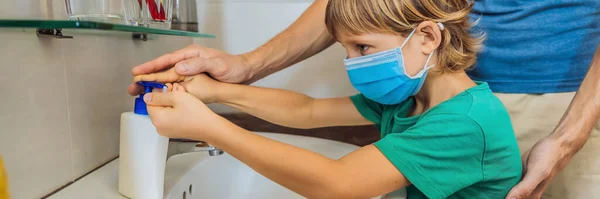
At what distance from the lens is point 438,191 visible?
2.12 feet

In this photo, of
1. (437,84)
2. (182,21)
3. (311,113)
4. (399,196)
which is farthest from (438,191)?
(182,21)

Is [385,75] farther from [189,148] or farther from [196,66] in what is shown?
[189,148]

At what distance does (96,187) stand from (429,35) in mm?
558

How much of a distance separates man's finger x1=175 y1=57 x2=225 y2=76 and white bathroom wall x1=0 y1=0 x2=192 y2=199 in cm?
16

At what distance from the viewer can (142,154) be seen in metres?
0.64

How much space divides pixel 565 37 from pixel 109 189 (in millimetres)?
799

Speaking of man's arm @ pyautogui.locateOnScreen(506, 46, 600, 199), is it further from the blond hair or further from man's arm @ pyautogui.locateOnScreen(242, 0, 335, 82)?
man's arm @ pyautogui.locateOnScreen(242, 0, 335, 82)

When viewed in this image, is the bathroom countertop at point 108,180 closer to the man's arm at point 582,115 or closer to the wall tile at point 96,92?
the wall tile at point 96,92

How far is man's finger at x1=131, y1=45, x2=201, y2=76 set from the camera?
2.29 feet

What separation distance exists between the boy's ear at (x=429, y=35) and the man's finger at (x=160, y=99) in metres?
0.37

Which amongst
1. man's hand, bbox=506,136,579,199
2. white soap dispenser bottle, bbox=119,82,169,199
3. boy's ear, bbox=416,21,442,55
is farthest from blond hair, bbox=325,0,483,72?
white soap dispenser bottle, bbox=119,82,169,199

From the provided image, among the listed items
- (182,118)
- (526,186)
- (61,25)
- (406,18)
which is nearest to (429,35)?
(406,18)

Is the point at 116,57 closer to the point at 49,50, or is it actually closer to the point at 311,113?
the point at 49,50

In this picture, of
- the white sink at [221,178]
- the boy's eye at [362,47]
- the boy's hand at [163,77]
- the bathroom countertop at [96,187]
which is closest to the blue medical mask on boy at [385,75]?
the boy's eye at [362,47]
